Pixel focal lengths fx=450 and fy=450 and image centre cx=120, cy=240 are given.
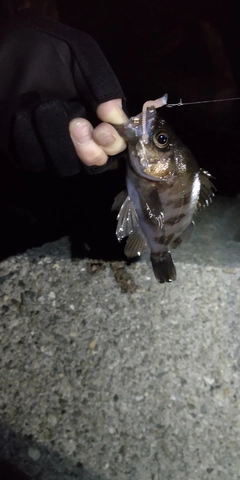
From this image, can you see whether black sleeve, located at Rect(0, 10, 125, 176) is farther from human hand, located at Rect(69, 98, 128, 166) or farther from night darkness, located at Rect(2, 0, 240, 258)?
night darkness, located at Rect(2, 0, 240, 258)

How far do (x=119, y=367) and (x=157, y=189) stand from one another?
1188 millimetres

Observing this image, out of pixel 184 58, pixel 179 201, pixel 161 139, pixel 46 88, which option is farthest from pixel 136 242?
pixel 184 58

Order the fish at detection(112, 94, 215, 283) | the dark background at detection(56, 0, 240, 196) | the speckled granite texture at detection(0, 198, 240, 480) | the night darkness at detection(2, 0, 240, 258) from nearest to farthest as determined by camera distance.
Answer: the fish at detection(112, 94, 215, 283)
the speckled granite texture at detection(0, 198, 240, 480)
the night darkness at detection(2, 0, 240, 258)
the dark background at detection(56, 0, 240, 196)

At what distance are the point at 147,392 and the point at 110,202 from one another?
4.31ft

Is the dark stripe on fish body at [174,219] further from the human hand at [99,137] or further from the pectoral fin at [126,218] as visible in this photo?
the human hand at [99,137]

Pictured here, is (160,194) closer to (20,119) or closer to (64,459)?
(20,119)

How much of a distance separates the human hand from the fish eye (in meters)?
0.13

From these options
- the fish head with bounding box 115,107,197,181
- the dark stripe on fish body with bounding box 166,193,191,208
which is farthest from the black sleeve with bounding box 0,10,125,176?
the dark stripe on fish body with bounding box 166,193,191,208

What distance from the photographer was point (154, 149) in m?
1.82

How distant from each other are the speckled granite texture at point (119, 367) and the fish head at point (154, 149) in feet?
3.79

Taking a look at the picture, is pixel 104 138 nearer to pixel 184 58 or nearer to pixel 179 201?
pixel 179 201

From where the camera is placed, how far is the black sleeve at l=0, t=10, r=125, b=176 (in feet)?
5.87

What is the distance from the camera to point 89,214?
10.4 feet

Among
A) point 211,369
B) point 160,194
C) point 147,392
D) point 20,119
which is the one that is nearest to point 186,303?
point 211,369
